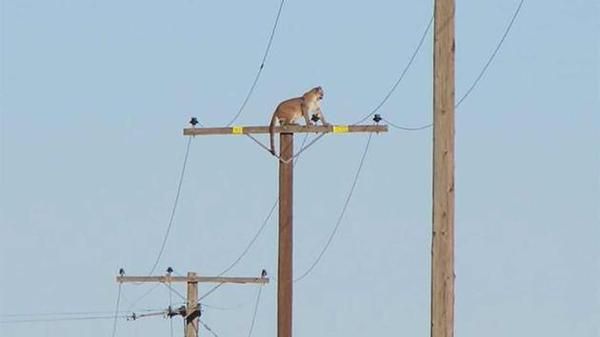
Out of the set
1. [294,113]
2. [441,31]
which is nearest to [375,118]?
[294,113]

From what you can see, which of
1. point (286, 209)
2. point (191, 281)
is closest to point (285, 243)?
point (286, 209)

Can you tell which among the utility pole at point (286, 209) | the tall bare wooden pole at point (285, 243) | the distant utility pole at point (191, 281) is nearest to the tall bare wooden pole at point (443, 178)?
the utility pole at point (286, 209)

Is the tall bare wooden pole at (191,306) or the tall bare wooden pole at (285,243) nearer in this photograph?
the tall bare wooden pole at (285,243)

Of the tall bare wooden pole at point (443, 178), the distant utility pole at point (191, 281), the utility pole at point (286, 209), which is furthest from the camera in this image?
the distant utility pole at point (191, 281)

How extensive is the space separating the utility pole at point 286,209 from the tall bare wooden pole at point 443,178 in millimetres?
10846

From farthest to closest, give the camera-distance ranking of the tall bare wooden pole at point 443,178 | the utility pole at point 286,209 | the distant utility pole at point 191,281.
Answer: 1. the distant utility pole at point 191,281
2. the utility pole at point 286,209
3. the tall bare wooden pole at point 443,178

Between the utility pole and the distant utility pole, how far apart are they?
10291 millimetres

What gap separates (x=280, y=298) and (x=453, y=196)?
1184cm

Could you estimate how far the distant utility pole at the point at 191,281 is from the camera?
44250mm

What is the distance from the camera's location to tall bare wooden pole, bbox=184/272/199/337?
4472 centimetres

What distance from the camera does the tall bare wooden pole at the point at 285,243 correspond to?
33469 mm

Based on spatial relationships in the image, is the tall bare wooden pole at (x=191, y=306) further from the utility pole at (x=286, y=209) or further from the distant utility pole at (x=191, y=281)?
the utility pole at (x=286, y=209)

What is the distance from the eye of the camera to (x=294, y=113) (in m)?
34.2

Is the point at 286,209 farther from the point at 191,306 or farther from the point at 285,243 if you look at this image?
the point at 191,306
